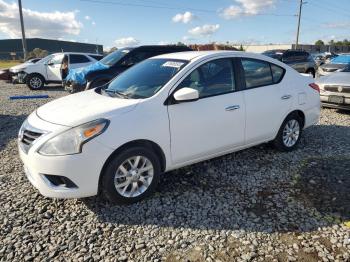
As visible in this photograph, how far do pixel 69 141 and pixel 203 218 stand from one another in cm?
162

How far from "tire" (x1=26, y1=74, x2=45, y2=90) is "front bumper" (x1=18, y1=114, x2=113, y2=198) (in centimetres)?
1276

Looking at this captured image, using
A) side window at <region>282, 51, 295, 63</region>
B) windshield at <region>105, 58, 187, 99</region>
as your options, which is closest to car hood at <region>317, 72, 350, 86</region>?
windshield at <region>105, 58, 187, 99</region>

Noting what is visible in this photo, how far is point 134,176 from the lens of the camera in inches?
143

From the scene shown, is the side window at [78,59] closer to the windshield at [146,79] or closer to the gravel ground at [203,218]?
the gravel ground at [203,218]

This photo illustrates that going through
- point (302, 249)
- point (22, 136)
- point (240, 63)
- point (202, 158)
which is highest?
point (240, 63)

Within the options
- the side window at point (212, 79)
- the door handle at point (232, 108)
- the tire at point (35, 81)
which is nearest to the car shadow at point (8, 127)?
the side window at point (212, 79)

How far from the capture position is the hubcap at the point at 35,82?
14.9 metres

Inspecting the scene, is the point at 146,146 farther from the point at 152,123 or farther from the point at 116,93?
the point at 116,93

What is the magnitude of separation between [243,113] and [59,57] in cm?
1264

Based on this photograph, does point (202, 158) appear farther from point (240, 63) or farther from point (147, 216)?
point (240, 63)

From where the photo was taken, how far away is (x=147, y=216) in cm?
350

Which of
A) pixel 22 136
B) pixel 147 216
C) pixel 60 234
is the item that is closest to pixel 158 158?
→ pixel 147 216

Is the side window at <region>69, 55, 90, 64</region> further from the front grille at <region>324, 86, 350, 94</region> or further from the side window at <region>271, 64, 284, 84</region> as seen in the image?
the side window at <region>271, 64, 284, 84</region>

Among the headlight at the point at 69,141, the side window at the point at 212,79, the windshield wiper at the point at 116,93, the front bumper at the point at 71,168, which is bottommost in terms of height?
the front bumper at the point at 71,168
